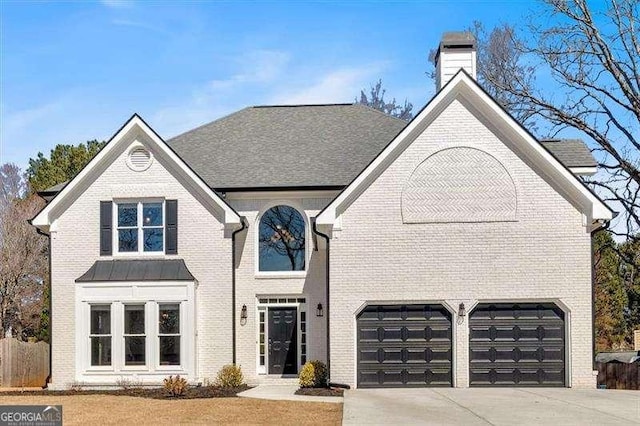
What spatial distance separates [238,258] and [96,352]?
492 cm

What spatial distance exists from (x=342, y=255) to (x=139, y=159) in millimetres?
Result: 6832

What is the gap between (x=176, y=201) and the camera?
79.9ft

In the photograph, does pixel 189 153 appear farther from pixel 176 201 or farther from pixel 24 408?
pixel 24 408

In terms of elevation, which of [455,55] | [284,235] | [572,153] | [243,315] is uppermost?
[455,55]

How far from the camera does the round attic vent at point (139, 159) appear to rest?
24.5m

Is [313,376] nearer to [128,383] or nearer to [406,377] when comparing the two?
[406,377]

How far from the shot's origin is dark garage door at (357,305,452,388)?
877 inches

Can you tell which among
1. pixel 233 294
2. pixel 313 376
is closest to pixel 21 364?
pixel 233 294

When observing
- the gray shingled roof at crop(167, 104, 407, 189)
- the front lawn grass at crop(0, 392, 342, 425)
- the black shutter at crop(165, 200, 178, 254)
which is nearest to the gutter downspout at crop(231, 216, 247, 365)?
the gray shingled roof at crop(167, 104, 407, 189)

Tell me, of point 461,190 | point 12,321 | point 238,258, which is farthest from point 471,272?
point 12,321

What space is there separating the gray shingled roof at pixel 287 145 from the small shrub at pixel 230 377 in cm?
543

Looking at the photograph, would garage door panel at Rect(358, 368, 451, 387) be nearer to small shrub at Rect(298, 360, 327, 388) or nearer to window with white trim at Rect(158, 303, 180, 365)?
small shrub at Rect(298, 360, 327, 388)

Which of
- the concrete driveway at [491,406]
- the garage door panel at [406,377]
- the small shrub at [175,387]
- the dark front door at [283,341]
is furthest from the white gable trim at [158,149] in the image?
the concrete driveway at [491,406]

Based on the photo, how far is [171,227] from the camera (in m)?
24.3
